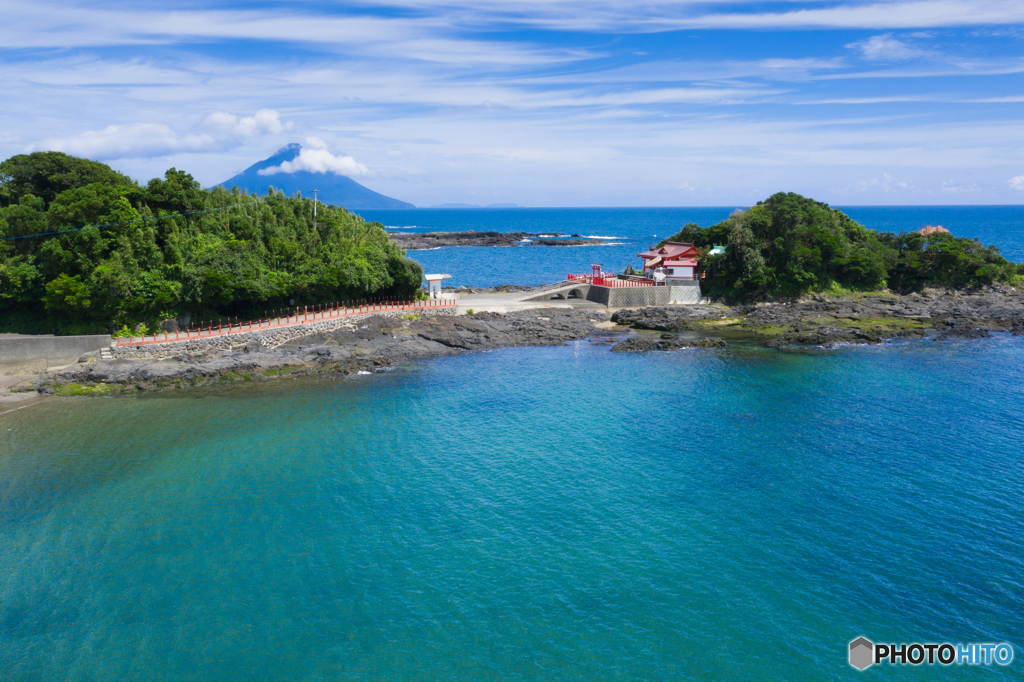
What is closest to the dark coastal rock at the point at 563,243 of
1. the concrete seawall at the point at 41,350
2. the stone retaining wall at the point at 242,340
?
the stone retaining wall at the point at 242,340

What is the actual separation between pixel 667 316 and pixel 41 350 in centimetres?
5366

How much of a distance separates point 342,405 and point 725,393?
24994 millimetres

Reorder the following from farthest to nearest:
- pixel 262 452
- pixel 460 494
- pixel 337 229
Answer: pixel 337 229 < pixel 262 452 < pixel 460 494

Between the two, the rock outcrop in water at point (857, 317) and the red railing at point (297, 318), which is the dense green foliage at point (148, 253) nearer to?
the red railing at point (297, 318)

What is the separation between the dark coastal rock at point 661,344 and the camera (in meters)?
53.3

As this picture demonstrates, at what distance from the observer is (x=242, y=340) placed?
48.5 meters

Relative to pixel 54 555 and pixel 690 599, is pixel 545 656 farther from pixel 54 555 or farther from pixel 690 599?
pixel 54 555

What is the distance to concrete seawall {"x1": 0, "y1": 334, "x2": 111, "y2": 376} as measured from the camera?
4362 centimetres

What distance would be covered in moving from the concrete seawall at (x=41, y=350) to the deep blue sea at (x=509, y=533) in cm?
729

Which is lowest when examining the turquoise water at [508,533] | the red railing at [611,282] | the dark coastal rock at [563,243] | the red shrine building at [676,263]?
the turquoise water at [508,533]

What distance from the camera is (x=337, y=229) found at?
194 feet

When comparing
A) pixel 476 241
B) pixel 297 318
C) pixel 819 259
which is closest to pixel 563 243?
pixel 476 241

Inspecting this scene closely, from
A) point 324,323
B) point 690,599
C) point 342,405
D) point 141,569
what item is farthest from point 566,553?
point 324,323

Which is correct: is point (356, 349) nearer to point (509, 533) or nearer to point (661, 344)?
point (661, 344)
